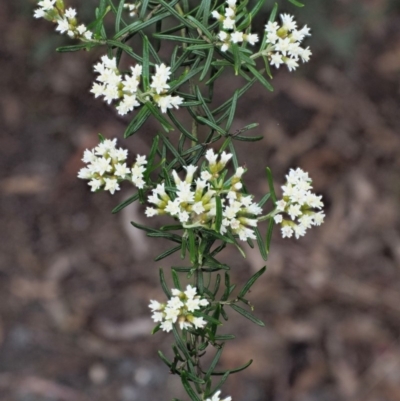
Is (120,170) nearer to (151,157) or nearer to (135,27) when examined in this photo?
(151,157)

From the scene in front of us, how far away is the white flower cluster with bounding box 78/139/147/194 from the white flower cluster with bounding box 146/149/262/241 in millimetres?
77

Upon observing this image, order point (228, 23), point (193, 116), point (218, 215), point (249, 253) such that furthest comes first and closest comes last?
point (249, 253)
point (193, 116)
point (228, 23)
point (218, 215)

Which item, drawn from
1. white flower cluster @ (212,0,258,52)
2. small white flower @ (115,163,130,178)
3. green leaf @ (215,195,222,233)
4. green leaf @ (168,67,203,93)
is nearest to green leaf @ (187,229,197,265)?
green leaf @ (215,195,222,233)

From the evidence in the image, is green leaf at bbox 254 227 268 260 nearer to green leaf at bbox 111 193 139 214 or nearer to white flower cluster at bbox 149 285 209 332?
white flower cluster at bbox 149 285 209 332

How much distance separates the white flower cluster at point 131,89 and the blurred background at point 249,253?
1.81m

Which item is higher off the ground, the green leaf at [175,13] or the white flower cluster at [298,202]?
the green leaf at [175,13]

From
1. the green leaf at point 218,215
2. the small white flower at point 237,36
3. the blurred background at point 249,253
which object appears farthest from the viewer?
the blurred background at point 249,253

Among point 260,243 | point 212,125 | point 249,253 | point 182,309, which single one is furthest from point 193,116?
point 249,253

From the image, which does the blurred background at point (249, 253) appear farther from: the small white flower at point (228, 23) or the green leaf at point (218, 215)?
the green leaf at point (218, 215)

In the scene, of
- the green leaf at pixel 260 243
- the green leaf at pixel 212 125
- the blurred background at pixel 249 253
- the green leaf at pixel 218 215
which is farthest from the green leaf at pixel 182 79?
the blurred background at pixel 249 253

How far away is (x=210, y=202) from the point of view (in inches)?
54.8

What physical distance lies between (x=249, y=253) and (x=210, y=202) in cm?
232

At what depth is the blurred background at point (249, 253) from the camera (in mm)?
3457

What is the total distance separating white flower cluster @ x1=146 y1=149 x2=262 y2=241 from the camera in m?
1.39
